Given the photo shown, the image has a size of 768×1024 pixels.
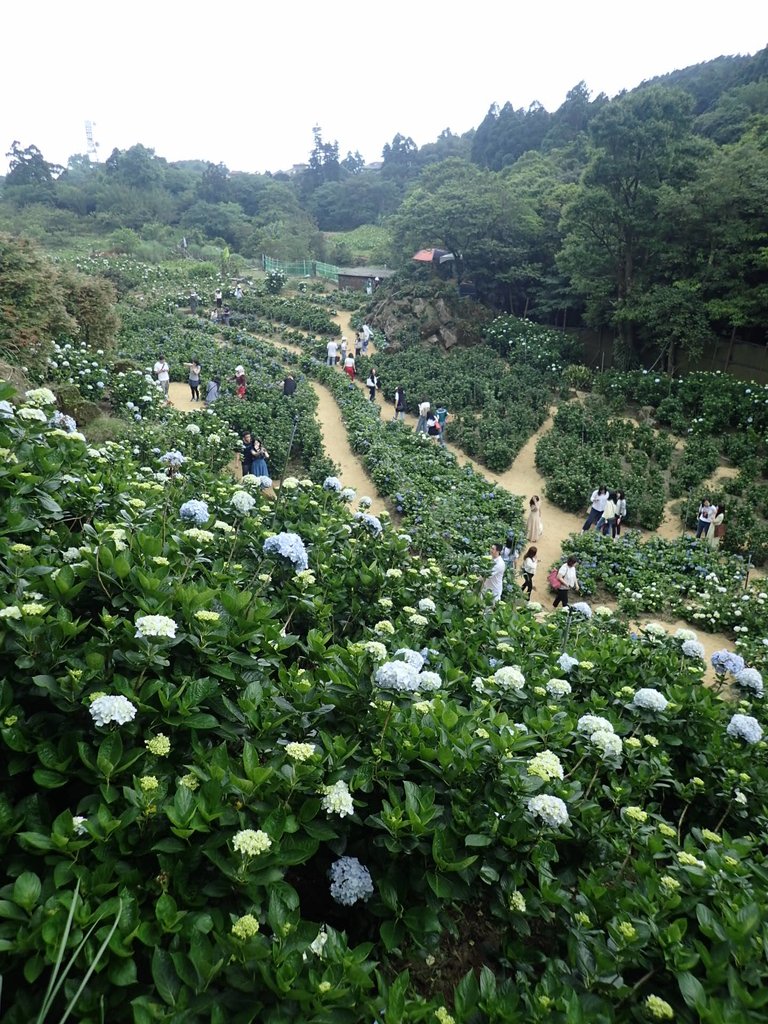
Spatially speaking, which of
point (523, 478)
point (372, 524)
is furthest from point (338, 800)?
point (523, 478)

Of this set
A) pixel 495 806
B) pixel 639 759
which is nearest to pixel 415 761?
pixel 495 806

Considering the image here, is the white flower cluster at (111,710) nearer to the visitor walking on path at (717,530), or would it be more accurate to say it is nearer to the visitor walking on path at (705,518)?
the visitor walking on path at (717,530)

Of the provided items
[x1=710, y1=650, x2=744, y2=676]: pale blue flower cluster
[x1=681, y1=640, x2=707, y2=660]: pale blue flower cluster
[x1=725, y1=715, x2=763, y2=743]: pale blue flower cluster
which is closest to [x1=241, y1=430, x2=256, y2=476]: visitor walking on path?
[x1=681, y1=640, x2=707, y2=660]: pale blue flower cluster

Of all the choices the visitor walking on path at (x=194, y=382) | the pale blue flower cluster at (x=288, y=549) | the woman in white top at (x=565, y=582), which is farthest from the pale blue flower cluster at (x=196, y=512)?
the visitor walking on path at (x=194, y=382)

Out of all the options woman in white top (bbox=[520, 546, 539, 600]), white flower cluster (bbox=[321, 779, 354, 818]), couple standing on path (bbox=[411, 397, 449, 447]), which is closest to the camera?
white flower cluster (bbox=[321, 779, 354, 818])

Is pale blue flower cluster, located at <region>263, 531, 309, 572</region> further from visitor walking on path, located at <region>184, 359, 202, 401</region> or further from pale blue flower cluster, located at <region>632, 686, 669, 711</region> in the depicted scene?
visitor walking on path, located at <region>184, 359, 202, 401</region>

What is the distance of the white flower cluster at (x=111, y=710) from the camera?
1.57 m

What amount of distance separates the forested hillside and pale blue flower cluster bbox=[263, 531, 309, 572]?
56.3ft

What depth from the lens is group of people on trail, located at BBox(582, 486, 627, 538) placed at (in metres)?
10.3

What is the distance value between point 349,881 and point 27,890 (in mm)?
883

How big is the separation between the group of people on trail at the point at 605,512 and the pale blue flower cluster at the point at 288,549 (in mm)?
8443

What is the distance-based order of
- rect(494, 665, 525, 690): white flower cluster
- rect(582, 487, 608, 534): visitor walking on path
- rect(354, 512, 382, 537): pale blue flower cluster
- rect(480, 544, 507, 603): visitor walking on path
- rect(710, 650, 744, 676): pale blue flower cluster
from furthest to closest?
1. rect(582, 487, 608, 534): visitor walking on path
2. rect(480, 544, 507, 603): visitor walking on path
3. rect(354, 512, 382, 537): pale blue flower cluster
4. rect(710, 650, 744, 676): pale blue flower cluster
5. rect(494, 665, 525, 690): white flower cluster

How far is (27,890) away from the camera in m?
1.34

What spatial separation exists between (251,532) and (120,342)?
1632 centimetres
